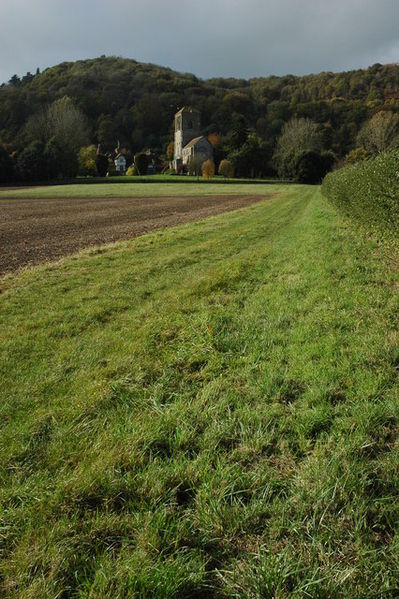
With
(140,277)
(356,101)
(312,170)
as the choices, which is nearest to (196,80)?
(356,101)

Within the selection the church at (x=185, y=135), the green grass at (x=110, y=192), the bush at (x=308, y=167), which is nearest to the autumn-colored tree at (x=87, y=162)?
the church at (x=185, y=135)

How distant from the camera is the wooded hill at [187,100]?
9944 cm

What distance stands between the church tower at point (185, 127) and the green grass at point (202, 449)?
108m

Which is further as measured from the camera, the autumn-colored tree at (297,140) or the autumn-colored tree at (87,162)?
the autumn-colored tree at (87,162)

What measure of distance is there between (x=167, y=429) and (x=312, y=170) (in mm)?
77855

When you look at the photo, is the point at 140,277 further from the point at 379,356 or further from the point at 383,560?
the point at 383,560

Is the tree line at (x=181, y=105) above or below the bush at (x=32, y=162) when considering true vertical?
above

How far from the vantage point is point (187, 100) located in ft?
436

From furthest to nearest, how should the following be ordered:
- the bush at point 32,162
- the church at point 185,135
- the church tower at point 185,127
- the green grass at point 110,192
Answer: the church tower at point 185,127 < the church at point 185,135 < the bush at point 32,162 < the green grass at point 110,192

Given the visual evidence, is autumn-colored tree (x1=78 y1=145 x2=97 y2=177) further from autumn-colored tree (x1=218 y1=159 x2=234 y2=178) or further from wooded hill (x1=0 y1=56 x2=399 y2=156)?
autumn-colored tree (x1=218 y1=159 x2=234 y2=178)

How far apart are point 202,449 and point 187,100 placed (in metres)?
150

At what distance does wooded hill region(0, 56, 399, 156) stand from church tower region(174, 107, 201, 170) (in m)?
11.6

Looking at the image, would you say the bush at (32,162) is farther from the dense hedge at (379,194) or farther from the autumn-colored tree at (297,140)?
the dense hedge at (379,194)

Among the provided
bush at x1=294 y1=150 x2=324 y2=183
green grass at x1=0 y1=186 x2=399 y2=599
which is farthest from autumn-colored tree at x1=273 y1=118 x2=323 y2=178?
green grass at x1=0 y1=186 x2=399 y2=599
